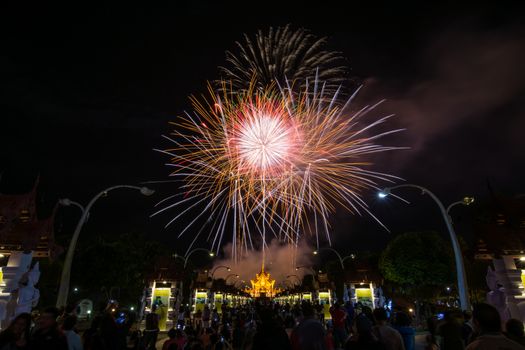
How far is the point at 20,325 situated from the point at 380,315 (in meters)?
6.55

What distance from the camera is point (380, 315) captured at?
6.38m

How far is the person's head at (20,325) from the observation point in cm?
537

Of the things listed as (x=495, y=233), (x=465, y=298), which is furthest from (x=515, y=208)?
(x=465, y=298)

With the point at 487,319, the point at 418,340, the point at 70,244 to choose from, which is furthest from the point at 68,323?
the point at 418,340

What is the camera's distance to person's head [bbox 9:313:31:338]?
17.6 feet

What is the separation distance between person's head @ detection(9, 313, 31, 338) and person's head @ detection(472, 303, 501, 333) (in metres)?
7.02

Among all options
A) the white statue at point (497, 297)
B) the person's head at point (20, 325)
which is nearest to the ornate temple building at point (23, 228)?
the person's head at point (20, 325)

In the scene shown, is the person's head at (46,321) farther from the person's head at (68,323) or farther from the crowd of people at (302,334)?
the person's head at (68,323)

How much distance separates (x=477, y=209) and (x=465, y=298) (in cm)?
3613

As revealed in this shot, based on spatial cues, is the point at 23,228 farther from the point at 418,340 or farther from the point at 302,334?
the point at 418,340

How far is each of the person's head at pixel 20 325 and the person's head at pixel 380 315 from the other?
643 centimetres

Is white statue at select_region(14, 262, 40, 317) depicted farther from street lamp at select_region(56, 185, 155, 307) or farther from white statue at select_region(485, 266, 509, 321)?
white statue at select_region(485, 266, 509, 321)

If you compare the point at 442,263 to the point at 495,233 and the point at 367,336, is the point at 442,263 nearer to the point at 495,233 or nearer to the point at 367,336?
the point at 495,233

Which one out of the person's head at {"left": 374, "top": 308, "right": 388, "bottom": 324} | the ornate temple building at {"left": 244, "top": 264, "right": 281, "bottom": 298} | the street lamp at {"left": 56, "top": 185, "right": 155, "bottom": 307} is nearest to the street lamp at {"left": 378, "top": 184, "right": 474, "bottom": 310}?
the person's head at {"left": 374, "top": 308, "right": 388, "bottom": 324}
